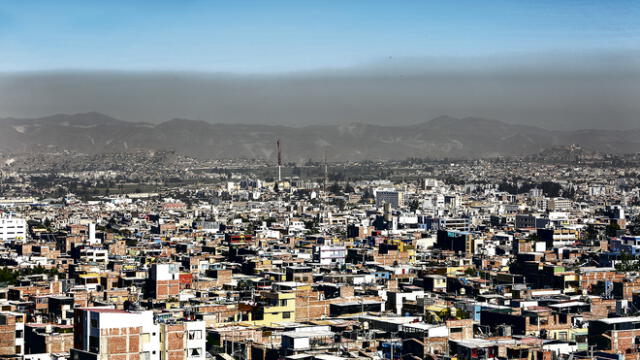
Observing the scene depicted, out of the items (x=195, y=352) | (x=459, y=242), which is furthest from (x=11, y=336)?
(x=459, y=242)

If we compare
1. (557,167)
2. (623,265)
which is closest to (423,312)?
(623,265)

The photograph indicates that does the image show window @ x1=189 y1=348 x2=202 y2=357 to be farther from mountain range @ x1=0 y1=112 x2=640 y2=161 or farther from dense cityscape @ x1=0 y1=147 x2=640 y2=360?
mountain range @ x1=0 y1=112 x2=640 y2=161

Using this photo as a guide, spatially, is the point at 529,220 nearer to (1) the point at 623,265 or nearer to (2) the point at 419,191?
(1) the point at 623,265

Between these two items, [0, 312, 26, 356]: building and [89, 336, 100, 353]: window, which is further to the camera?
[0, 312, 26, 356]: building

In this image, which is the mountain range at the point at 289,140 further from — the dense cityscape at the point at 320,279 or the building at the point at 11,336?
the building at the point at 11,336

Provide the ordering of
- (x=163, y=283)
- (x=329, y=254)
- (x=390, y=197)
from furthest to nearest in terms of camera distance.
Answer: (x=390, y=197) < (x=329, y=254) < (x=163, y=283)

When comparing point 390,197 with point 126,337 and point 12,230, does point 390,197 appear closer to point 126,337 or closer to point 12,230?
point 12,230

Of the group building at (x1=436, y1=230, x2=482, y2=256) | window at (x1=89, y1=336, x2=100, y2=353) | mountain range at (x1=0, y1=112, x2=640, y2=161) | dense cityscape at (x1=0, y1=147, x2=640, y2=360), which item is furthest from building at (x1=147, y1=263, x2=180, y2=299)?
mountain range at (x1=0, y1=112, x2=640, y2=161)
